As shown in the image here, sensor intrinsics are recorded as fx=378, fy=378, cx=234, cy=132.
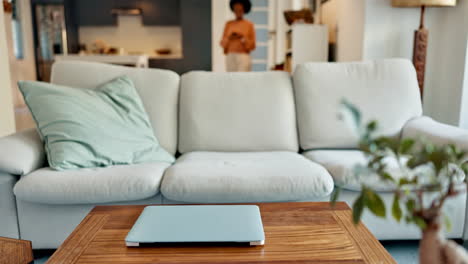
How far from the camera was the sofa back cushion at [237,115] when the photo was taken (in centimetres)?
216

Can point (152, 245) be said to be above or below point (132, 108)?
below

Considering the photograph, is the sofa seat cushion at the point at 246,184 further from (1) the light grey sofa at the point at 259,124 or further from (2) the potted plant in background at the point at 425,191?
(2) the potted plant in background at the point at 425,191

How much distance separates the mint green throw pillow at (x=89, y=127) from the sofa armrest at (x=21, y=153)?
0.05 metres

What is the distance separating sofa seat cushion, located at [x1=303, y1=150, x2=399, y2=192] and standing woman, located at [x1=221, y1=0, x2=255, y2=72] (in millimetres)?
2913

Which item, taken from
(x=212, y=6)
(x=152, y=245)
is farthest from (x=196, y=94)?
(x=212, y=6)

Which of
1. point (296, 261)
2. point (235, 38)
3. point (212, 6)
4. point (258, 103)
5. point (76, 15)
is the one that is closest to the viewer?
point (296, 261)

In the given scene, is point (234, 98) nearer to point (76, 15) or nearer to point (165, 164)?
point (165, 164)

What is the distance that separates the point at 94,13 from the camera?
7469 mm

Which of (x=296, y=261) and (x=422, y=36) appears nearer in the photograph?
(x=296, y=261)

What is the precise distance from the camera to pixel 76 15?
7449 millimetres

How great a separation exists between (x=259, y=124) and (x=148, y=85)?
2.24ft

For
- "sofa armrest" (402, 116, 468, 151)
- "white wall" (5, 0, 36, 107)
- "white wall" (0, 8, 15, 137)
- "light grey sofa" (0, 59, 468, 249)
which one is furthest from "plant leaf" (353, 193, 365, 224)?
"white wall" (5, 0, 36, 107)

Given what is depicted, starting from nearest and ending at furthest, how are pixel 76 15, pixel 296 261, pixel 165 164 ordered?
pixel 296 261, pixel 165 164, pixel 76 15

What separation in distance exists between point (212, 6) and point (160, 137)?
17.6 ft
